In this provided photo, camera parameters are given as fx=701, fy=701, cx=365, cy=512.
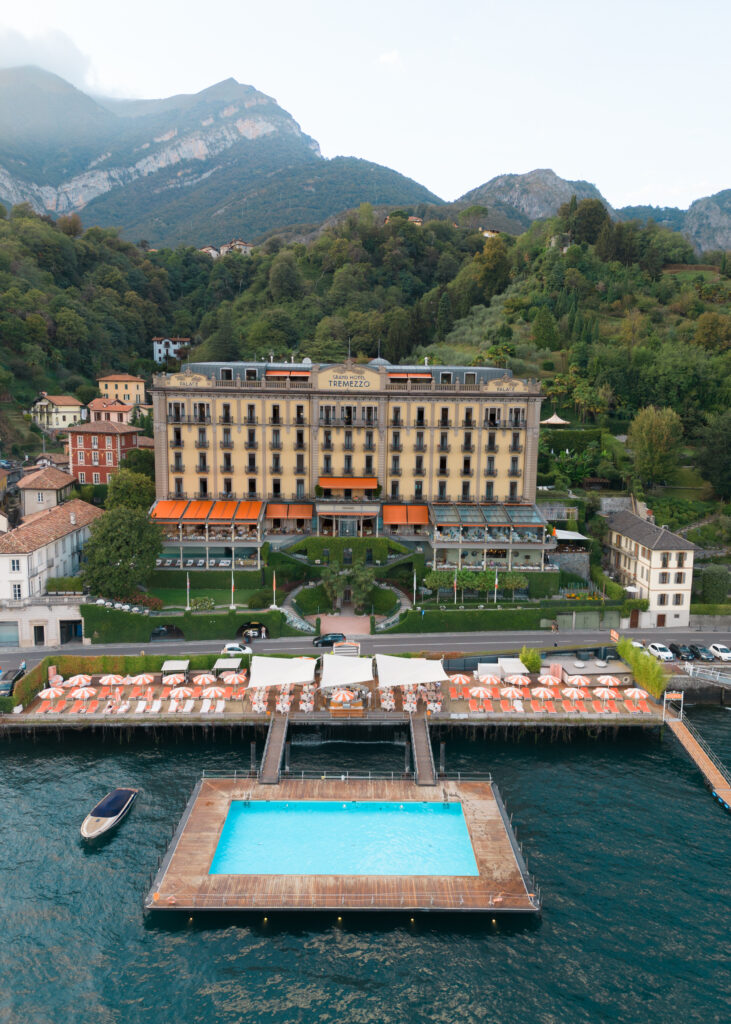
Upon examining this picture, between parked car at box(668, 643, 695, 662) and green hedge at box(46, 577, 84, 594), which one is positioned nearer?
parked car at box(668, 643, 695, 662)

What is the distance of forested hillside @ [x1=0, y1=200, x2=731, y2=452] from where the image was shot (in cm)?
11338

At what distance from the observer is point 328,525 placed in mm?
80250

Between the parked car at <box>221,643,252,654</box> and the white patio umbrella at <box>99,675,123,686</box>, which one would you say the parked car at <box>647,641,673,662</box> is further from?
the white patio umbrella at <box>99,675,123,686</box>

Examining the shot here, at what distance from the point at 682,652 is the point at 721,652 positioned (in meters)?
3.47

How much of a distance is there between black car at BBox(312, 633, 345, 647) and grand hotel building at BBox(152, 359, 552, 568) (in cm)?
1664

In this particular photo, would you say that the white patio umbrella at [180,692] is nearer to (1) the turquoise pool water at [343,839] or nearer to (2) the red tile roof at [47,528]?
(1) the turquoise pool water at [343,839]

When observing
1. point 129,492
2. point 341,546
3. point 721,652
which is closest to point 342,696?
point 341,546

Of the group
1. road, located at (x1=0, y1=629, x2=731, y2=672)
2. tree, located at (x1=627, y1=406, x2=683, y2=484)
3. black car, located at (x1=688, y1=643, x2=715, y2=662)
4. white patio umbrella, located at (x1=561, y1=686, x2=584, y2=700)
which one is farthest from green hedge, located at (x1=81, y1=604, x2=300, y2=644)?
tree, located at (x1=627, y1=406, x2=683, y2=484)

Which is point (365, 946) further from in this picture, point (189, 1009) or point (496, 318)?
point (496, 318)

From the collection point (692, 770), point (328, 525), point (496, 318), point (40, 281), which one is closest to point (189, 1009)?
point (692, 770)

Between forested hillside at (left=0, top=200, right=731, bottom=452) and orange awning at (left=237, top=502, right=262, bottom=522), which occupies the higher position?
forested hillside at (left=0, top=200, right=731, bottom=452)

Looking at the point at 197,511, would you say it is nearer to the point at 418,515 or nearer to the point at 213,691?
the point at 418,515

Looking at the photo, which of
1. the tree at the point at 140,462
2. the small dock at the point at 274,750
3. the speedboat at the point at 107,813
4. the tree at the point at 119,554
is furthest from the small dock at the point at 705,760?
the tree at the point at 140,462

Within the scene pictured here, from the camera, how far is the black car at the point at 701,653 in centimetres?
6356
